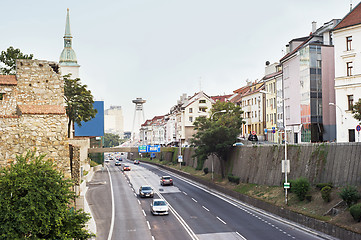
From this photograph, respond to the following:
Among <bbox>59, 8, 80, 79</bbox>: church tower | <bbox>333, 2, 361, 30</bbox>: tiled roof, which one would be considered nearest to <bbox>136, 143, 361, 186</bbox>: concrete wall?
<bbox>333, 2, 361, 30</bbox>: tiled roof

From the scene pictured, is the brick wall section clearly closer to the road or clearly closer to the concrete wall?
the road

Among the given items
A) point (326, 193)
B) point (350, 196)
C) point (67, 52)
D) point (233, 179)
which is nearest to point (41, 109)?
point (350, 196)

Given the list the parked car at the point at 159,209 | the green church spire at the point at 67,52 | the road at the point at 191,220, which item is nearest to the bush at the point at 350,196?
the road at the point at 191,220

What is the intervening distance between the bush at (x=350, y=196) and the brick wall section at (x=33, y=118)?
21.4m

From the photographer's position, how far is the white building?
46.9 metres

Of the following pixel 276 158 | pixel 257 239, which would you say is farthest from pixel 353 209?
pixel 276 158

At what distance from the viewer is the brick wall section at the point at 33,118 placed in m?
14.6

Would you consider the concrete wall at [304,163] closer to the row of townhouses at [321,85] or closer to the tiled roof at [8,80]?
the row of townhouses at [321,85]

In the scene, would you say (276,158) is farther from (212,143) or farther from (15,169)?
(15,169)

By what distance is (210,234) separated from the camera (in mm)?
29172

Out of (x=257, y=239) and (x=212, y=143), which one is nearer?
(x=257, y=239)

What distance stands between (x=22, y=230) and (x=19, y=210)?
0.63 metres

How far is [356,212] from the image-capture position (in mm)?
26016

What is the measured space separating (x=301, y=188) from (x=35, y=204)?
27044mm
